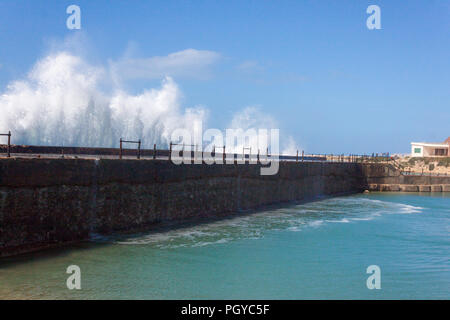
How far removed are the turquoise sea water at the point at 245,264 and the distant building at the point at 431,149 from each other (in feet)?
220

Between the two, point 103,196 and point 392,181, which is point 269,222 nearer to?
point 103,196

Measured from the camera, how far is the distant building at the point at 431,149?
81525 millimetres

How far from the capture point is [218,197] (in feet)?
72.3

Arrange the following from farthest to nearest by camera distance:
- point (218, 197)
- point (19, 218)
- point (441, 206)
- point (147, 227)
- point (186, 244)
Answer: point (441, 206), point (218, 197), point (147, 227), point (186, 244), point (19, 218)

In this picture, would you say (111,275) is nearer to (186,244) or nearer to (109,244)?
(109,244)

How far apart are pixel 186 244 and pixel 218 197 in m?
6.72

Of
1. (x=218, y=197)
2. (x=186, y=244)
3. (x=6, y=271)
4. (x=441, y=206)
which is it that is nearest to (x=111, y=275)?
(x=6, y=271)

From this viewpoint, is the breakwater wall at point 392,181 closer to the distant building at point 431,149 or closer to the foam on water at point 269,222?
the foam on water at point 269,222

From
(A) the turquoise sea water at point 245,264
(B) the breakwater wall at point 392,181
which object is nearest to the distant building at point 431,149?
(B) the breakwater wall at point 392,181

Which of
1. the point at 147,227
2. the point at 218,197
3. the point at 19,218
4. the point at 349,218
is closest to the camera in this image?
the point at 19,218

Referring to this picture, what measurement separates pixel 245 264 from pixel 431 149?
79138 mm

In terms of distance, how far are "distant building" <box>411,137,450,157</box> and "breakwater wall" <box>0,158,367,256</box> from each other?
67.0 m

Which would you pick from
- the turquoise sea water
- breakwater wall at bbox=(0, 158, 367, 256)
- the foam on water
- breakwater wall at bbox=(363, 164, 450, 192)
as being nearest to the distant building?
breakwater wall at bbox=(363, 164, 450, 192)

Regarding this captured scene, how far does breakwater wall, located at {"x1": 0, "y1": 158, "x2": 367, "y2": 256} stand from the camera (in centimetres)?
1262
